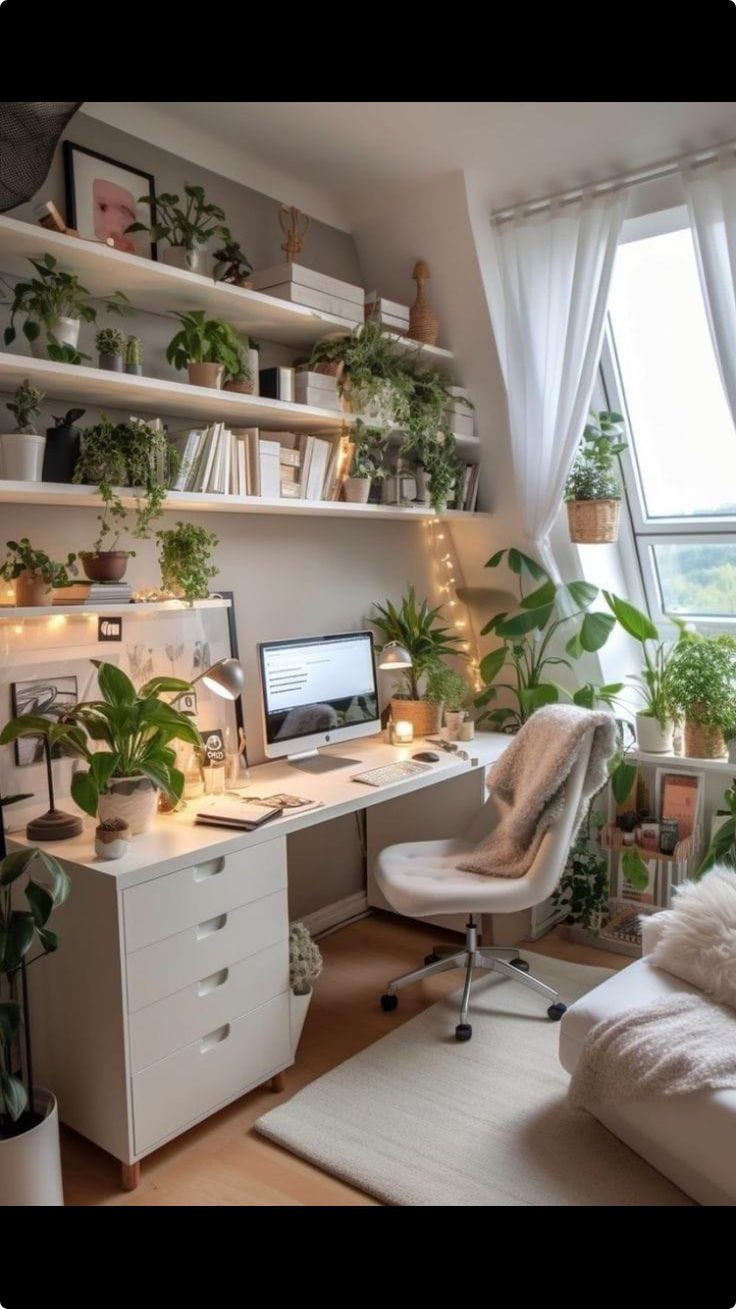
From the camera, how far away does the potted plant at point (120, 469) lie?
2.36 meters

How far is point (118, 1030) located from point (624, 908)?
6.80 ft

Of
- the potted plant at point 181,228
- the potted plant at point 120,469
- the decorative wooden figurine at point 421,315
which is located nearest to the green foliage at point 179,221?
the potted plant at point 181,228

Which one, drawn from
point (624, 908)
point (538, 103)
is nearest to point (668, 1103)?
point (624, 908)

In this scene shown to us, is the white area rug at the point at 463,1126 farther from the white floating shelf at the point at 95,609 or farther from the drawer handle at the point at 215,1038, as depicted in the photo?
the white floating shelf at the point at 95,609

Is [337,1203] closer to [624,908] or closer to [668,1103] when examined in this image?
[668,1103]

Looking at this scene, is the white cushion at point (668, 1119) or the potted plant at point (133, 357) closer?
the white cushion at point (668, 1119)

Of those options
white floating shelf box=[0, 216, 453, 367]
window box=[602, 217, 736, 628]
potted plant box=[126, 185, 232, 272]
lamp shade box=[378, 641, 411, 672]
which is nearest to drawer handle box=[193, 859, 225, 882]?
lamp shade box=[378, 641, 411, 672]

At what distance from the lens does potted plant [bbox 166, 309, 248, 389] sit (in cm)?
268

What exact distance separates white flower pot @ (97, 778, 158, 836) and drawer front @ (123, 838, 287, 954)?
21cm

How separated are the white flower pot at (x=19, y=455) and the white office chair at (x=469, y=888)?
1540 millimetres

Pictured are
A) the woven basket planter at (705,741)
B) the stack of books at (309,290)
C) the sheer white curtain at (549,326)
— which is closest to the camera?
the stack of books at (309,290)

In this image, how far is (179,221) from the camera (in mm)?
2660

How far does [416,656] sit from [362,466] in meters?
0.77
